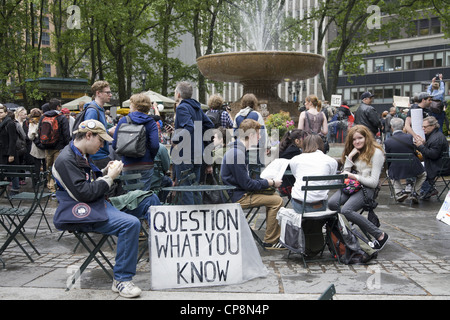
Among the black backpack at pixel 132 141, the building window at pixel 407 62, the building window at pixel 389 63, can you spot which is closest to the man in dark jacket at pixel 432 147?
the black backpack at pixel 132 141

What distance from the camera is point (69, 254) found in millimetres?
6309

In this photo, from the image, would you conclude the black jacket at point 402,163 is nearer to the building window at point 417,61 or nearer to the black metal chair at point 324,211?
the black metal chair at point 324,211

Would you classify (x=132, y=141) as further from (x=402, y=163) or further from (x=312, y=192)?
(x=402, y=163)

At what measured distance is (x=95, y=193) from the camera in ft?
15.3

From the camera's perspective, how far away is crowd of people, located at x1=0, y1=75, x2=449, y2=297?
479cm

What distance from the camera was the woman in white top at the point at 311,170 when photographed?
19.6 ft

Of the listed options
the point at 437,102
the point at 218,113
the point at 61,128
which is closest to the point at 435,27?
the point at 437,102

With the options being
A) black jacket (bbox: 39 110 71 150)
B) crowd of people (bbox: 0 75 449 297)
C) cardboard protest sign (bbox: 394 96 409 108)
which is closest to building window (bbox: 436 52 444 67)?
cardboard protest sign (bbox: 394 96 409 108)

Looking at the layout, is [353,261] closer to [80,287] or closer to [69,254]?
[80,287]

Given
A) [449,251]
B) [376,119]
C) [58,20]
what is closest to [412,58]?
→ [58,20]

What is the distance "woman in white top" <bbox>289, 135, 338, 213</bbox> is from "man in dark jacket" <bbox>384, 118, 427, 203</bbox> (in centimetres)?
420

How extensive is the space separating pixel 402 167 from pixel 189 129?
4613mm

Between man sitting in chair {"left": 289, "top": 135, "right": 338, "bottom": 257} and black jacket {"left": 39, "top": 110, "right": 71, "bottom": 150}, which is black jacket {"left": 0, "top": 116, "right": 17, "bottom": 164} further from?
man sitting in chair {"left": 289, "top": 135, "right": 338, "bottom": 257}

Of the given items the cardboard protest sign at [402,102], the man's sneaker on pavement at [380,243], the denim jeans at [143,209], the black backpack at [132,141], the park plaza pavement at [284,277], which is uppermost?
the cardboard protest sign at [402,102]
